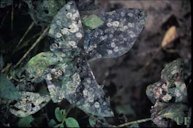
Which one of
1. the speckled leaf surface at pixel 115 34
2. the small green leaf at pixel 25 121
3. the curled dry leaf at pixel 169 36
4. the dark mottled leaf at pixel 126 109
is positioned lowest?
the dark mottled leaf at pixel 126 109

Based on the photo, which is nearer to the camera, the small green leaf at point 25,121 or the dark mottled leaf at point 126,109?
the small green leaf at point 25,121

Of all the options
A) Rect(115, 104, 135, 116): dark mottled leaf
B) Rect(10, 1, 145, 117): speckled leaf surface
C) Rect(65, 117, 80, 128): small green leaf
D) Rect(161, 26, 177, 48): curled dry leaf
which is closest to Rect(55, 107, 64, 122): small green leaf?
Rect(65, 117, 80, 128): small green leaf

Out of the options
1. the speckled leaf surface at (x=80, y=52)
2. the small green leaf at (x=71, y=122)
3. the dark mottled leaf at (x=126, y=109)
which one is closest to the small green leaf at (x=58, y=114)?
the small green leaf at (x=71, y=122)

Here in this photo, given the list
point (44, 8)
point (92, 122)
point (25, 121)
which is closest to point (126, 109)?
point (92, 122)

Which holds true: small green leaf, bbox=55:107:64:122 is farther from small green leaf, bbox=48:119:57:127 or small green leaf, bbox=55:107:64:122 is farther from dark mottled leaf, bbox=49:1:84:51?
dark mottled leaf, bbox=49:1:84:51

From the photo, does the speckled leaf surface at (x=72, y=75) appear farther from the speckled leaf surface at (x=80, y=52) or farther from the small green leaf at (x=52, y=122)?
the small green leaf at (x=52, y=122)
